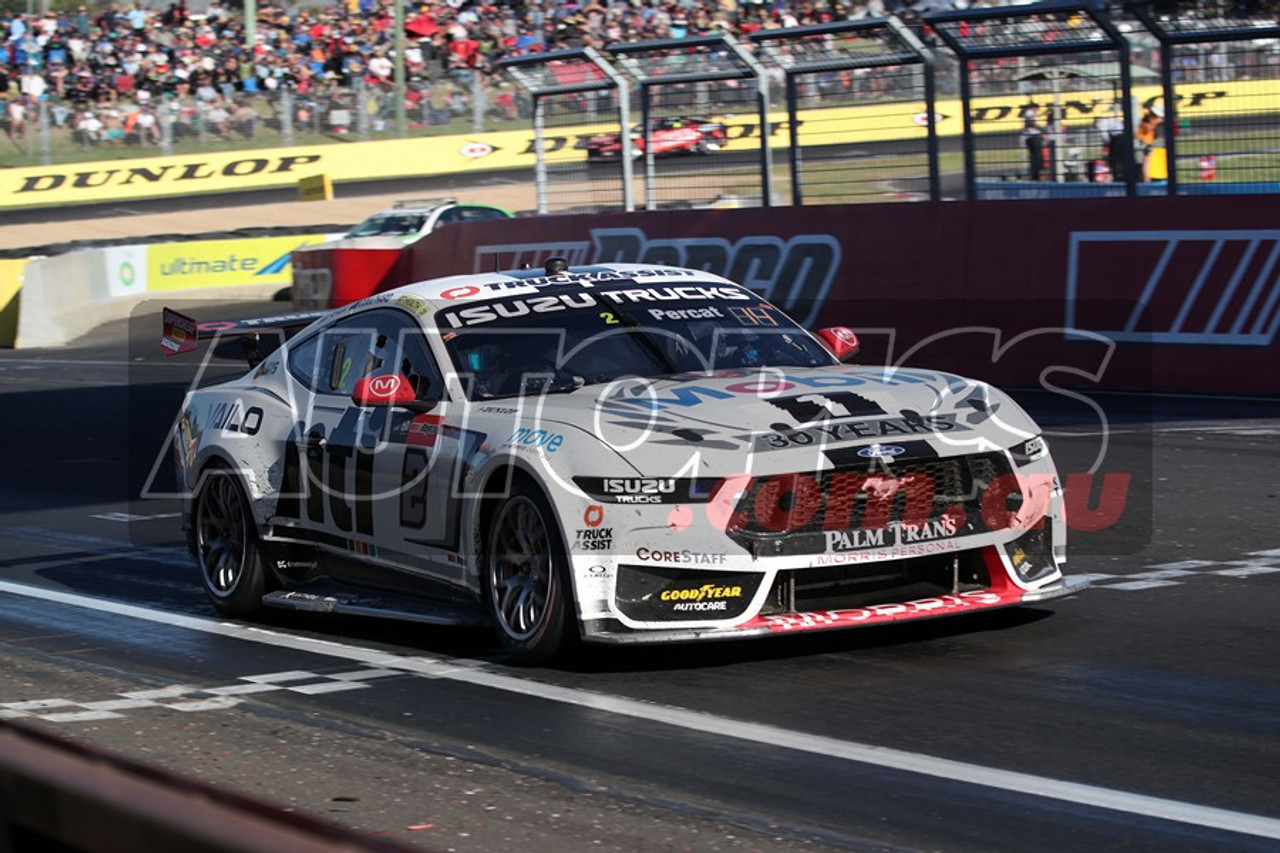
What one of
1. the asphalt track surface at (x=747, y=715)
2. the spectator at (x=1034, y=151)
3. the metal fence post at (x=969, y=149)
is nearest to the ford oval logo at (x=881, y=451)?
the asphalt track surface at (x=747, y=715)

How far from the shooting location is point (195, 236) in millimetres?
33594

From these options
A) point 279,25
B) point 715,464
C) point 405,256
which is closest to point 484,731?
point 715,464

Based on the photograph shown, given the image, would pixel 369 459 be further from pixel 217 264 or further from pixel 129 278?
pixel 217 264

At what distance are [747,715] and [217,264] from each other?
27.5 metres

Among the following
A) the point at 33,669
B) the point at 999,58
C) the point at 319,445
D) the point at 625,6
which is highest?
the point at 625,6

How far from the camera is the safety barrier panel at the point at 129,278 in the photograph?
97.3 ft

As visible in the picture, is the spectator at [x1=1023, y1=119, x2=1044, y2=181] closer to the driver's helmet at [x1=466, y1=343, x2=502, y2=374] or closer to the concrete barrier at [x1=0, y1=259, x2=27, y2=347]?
the driver's helmet at [x1=466, y1=343, x2=502, y2=374]

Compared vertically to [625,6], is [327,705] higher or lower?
lower

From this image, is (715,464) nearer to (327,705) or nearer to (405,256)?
(327,705)

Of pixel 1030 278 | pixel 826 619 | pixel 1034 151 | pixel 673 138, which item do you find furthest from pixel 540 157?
pixel 826 619

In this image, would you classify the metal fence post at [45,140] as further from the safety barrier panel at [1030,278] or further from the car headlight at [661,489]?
the car headlight at [661,489]

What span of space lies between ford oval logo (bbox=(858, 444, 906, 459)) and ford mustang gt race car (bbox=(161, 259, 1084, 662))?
1 cm

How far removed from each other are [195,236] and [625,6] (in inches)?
677

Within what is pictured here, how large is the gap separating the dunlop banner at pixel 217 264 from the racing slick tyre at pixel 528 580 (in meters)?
25.9
